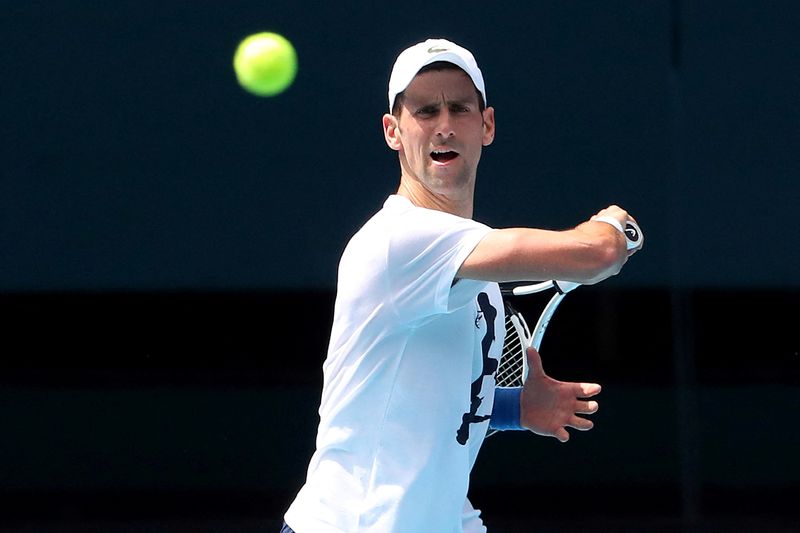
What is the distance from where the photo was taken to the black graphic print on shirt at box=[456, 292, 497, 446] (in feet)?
6.16

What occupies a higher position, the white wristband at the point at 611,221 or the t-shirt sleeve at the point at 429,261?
the white wristband at the point at 611,221

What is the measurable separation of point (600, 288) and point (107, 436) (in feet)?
5.43

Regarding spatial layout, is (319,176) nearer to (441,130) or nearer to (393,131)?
(393,131)

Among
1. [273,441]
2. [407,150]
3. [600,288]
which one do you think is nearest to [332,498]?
[407,150]

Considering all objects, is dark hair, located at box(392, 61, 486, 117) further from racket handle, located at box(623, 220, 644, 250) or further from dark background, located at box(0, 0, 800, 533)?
A: dark background, located at box(0, 0, 800, 533)

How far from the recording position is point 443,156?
1970 mm

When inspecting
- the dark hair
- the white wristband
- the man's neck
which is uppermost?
the dark hair

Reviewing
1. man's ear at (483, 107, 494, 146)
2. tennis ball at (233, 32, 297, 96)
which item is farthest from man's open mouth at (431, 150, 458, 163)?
tennis ball at (233, 32, 297, 96)

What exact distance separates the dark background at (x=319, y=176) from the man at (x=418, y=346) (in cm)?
213

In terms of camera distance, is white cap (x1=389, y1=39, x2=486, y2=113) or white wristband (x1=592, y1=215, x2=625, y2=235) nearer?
white wristband (x1=592, y1=215, x2=625, y2=235)

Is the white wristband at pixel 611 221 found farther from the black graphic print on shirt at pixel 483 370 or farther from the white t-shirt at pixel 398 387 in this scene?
the black graphic print on shirt at pixel 483 370

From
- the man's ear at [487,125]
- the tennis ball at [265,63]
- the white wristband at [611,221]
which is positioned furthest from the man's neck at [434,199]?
the tennis ball at [265,63]

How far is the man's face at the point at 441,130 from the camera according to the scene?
195 centimetres

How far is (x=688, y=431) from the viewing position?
161 inches
